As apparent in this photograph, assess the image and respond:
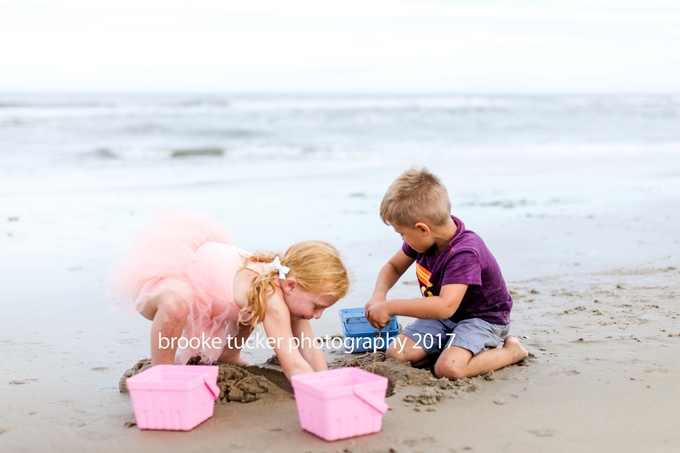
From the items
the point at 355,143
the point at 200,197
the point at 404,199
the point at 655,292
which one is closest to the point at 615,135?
the point at 355,143

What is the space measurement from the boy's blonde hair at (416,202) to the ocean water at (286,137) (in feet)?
31.9

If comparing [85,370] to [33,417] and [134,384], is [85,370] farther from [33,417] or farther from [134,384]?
[134,384]

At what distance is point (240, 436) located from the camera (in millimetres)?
2840

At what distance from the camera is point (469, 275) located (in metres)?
3.58

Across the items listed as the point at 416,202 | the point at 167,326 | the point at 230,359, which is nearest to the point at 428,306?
the point at 416,202

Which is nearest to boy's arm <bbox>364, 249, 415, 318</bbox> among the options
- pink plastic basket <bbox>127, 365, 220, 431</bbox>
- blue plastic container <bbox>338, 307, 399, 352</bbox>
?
blue plastic container <bbox>338, 307, 399, 352</bbox>

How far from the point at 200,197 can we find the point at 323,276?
639 centimetres

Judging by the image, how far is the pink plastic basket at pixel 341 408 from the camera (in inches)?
106

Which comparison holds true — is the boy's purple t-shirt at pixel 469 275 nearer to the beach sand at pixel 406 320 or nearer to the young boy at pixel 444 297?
the young boy at pixel 444 297

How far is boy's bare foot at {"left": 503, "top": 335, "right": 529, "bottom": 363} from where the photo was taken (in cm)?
369

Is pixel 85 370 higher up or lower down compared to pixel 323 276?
lower down

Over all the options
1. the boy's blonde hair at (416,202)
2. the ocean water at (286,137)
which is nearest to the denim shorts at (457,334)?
the boy's blonde hair at (416,202)

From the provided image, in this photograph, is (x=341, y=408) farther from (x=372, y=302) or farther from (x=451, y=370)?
(x=372, y=302)

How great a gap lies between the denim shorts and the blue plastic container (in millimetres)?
239
